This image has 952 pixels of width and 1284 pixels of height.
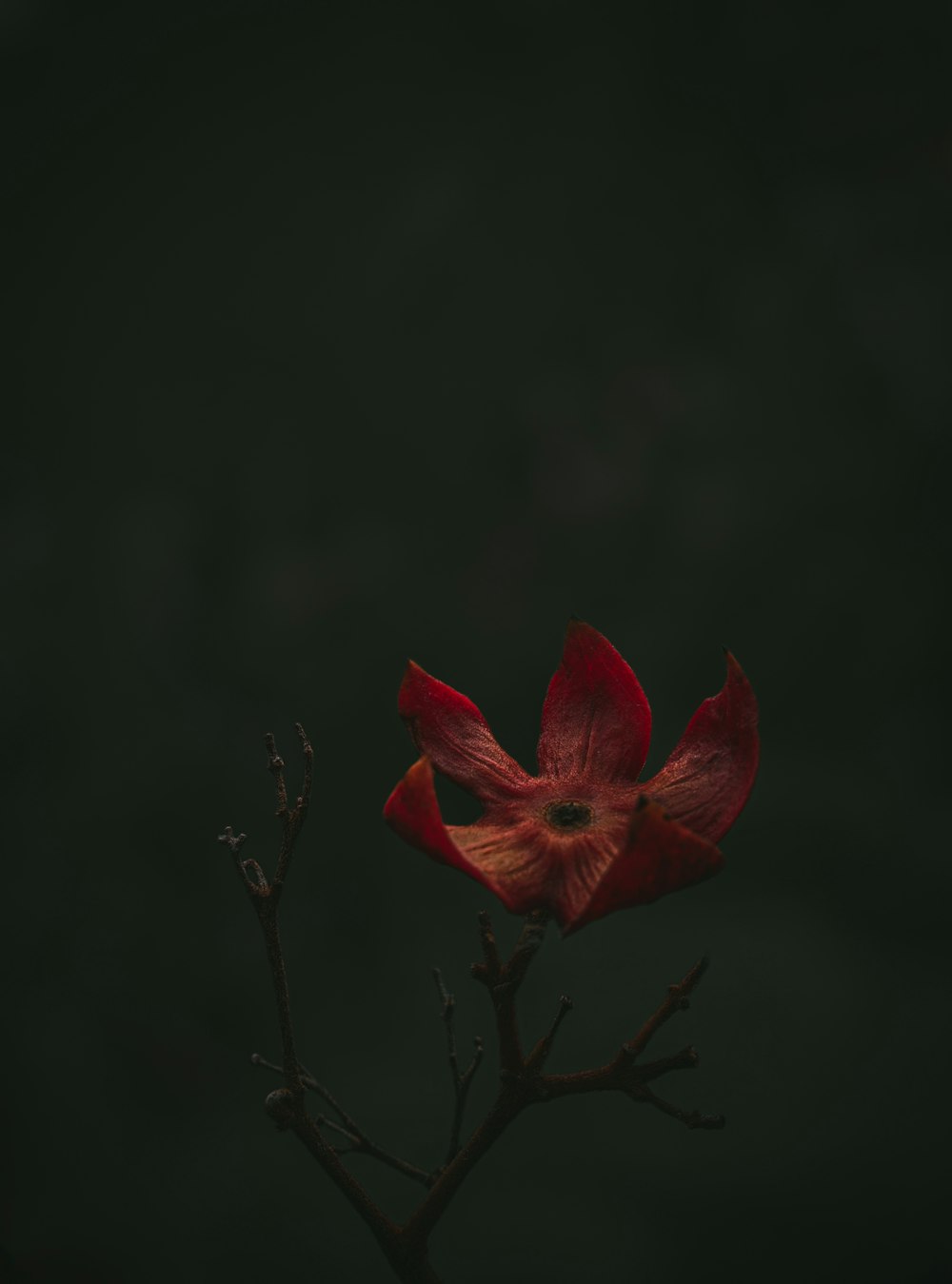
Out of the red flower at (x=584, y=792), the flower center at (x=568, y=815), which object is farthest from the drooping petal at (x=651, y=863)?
the flower center at (x=568, y=815)

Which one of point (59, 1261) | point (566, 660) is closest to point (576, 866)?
point (566, 660)

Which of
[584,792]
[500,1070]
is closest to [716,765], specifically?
[584,792]

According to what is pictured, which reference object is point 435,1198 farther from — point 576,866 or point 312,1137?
point 576,866

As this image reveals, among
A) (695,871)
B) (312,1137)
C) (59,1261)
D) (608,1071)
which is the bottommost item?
(59,1261)

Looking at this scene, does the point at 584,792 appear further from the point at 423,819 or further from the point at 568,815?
the point at 423,819

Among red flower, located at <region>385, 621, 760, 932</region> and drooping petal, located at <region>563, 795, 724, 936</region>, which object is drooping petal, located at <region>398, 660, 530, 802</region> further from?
drooping petal, located at <region>563, 795, 724, 936</region>

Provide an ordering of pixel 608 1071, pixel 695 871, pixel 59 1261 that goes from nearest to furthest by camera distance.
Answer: pixel 695 871 → pixel 608 1071 → pixel 59 1261

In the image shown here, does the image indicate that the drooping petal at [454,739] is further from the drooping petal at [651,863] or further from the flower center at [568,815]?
the drooping petal at [651,863]
